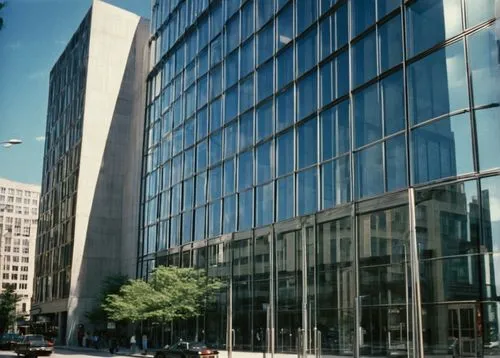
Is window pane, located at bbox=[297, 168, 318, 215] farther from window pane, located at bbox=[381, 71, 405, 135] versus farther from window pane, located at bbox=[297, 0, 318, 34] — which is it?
window pane, located at bbox=[297, 0, 318, 34]

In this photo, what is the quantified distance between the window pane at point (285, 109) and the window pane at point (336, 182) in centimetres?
543

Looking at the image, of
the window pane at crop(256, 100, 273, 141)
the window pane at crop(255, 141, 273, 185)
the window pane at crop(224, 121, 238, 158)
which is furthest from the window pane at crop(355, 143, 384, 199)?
the window pane at crop(224, 121, 238, 158)

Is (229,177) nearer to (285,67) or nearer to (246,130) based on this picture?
(246,130)

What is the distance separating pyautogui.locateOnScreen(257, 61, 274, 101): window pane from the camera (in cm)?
3869

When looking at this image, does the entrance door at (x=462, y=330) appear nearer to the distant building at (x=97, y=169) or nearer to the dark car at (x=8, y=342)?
the dark car at (x=8, y=342)

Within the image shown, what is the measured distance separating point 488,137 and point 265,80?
19.6 meters

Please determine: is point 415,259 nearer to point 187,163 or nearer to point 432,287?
point 432,287

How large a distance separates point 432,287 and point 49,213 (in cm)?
6692

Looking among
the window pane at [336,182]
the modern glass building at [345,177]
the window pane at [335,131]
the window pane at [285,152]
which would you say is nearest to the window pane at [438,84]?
the modern glass building at [345,177]

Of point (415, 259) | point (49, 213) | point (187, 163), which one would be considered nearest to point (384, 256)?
point (415, 259)

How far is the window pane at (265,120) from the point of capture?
125ft

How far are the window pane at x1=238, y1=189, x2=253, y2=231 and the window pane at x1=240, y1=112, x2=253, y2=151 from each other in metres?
3.40

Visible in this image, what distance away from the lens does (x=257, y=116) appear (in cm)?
3991

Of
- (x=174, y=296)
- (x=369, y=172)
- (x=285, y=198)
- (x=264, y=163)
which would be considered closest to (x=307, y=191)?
(x=285, y=198)
